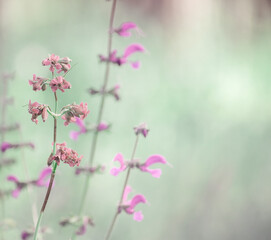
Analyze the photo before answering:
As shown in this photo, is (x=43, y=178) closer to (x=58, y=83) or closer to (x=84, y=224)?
(x=84, y=224)

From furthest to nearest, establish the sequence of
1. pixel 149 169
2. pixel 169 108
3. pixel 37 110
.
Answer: pixel 169 108 → pixel 149 169 → pixel 37 110

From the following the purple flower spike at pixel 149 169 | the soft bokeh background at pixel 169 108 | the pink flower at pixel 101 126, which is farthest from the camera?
the soft bokeh background at pixel 169 108

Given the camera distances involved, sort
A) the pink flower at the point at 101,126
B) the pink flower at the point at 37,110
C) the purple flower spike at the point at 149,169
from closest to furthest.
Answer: the pink flower at the point at 37,110
the purple flower spike at the point at 149,169
the pink flower at the point at 101,126

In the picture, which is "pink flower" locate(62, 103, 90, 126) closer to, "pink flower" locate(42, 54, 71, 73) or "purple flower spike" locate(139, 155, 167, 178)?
"pink flower" locate(42, 54, 71, 73)

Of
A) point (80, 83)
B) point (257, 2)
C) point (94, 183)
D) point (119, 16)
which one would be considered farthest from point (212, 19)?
point (94, 183)

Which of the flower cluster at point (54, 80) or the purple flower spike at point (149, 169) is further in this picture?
the purple flower spike at point (149, 169)

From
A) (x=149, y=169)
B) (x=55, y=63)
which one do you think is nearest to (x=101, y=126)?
(x=149, y=169)

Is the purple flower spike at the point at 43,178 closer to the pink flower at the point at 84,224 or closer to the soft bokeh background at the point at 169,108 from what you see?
the pink flower at the point at 84,224

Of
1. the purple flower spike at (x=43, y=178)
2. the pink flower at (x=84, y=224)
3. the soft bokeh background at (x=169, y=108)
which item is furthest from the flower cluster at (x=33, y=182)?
the soft bokeh background at (x=169, y=108)

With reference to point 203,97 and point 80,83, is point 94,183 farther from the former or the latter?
point 203,97
